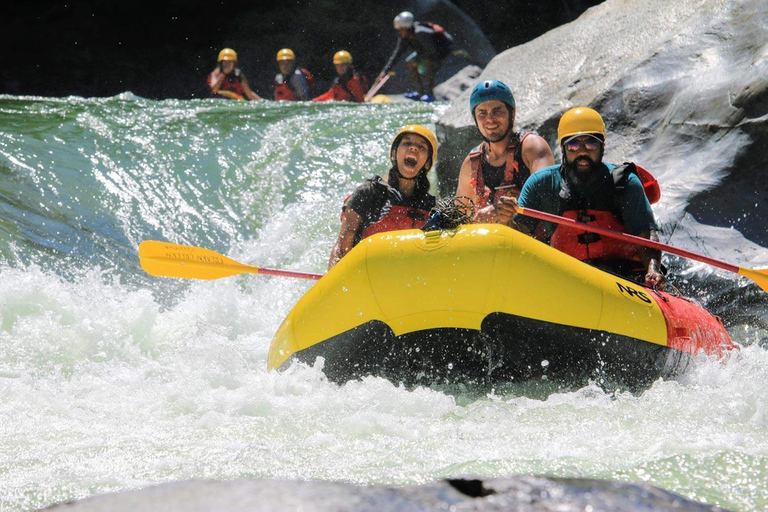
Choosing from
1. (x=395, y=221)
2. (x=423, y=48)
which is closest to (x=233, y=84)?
(x=423, y=48)

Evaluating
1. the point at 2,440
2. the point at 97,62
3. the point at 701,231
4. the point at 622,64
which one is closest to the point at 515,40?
the point at 97,62

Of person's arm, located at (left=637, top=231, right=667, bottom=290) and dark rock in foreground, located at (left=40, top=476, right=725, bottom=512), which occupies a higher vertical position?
person's arm, located at (left=637, top=231, right=667, bottom=290)

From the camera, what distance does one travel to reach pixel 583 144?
3904mm

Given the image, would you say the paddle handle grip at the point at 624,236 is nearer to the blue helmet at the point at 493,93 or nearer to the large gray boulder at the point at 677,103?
the large gray boulder at the point at 677,103

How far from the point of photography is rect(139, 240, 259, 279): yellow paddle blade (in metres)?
4.18

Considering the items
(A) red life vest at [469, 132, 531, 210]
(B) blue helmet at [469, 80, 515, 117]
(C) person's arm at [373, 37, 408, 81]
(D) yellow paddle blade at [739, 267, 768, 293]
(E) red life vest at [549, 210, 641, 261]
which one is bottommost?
(D) yellow paddle blade at [739, 267, 768, 293]

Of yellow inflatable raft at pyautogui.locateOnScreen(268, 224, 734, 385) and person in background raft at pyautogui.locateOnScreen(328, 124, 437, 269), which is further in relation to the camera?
person in background raft at pyautogui.locateOnScreen(328, 124, 437, 269)

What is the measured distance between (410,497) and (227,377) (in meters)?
2.02

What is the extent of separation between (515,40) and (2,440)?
1382 centimetres

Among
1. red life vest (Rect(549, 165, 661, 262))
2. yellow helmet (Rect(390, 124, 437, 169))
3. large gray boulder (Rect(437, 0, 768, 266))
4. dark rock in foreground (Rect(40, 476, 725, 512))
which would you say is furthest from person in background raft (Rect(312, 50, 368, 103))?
dark rock in foreground (Rect(40, 476, 725, 512))

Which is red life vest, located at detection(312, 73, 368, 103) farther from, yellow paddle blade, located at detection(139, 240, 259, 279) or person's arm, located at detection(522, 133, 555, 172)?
yellow paddle blade, located at detection(139, 240, 259, 279)

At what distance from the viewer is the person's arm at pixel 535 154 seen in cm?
460

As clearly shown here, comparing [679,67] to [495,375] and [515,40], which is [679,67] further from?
[515,40]

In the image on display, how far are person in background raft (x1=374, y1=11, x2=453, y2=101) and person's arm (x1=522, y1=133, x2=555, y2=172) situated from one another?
745 centimetres
